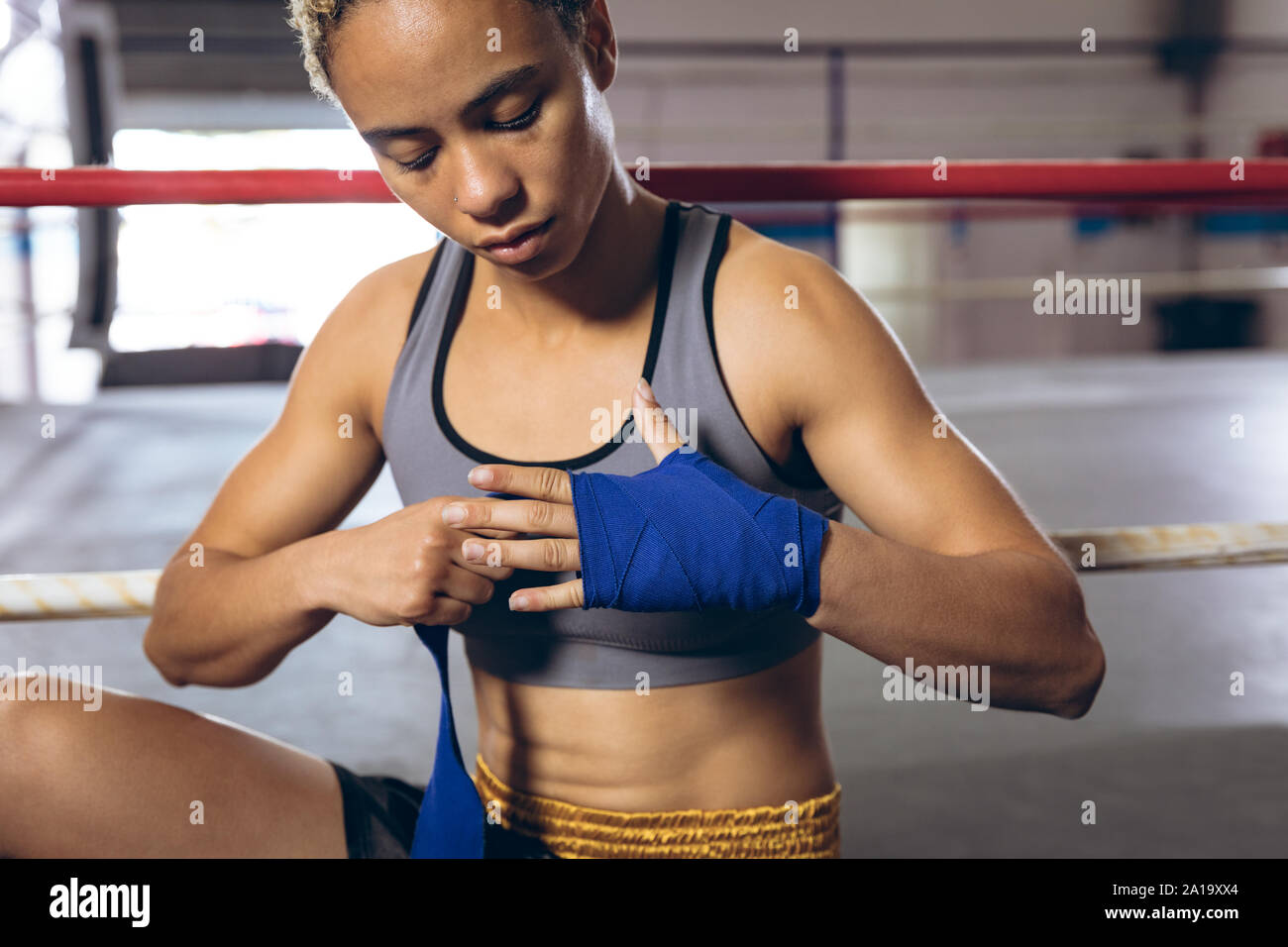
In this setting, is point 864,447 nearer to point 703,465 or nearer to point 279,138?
point 703,465

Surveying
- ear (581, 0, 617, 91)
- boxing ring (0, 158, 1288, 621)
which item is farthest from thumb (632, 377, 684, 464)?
boxing ring (0, 158, 1288, 621)

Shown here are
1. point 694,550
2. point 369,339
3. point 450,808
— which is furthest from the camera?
point 369,339

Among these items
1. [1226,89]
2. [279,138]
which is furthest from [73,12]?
[1226,89]

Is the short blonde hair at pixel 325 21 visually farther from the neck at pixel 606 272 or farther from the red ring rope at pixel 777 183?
the red ring rope at pixel 777 183

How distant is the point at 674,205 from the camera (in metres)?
0.81

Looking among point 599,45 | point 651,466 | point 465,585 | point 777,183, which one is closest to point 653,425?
point 651,466

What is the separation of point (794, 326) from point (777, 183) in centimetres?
30

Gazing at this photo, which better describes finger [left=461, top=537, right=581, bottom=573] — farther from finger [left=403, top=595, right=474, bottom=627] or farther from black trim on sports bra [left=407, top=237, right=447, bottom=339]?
Result: black trim on sports bra [left=407, top=237, right=447, bottom=339]

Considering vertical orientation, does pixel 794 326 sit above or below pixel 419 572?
above

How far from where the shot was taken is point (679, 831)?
77 cm

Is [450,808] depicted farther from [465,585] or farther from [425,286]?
[425,286]

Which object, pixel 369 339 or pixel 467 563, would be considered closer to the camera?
pixel 467 563

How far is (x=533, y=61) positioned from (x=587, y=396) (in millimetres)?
230

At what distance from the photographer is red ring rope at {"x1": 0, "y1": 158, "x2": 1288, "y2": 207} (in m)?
0.93
